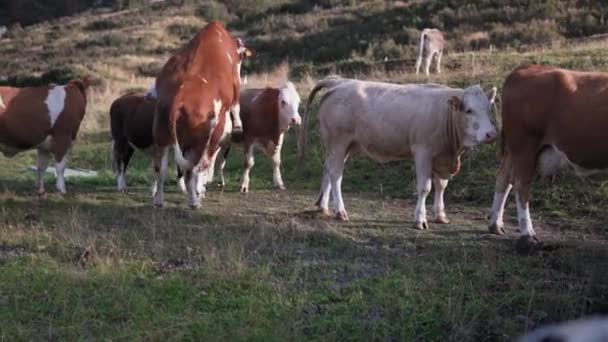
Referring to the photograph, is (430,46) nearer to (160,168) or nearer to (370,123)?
(370,123)

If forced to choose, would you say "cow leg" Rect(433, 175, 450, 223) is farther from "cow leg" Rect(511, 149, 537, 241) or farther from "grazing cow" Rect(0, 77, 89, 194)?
"grazing cow" Rect(0, 77, 89, 194)

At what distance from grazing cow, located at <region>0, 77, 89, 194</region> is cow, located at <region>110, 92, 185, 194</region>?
1.09m

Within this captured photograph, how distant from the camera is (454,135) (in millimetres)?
9531

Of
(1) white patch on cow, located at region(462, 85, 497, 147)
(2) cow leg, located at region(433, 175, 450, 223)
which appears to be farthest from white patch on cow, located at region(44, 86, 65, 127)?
(1) white patch on cow, located at region(462, 85, 497, 147)

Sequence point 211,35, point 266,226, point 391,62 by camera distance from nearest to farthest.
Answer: point 266,226 < point 211,35 < point 391,62

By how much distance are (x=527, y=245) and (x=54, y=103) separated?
21.0 feet

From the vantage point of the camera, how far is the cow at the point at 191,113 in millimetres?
10266

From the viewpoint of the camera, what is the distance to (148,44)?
44.5 meters

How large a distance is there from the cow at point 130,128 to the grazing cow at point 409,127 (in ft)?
10.0

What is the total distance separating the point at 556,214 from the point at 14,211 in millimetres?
6154

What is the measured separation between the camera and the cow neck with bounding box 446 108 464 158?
935cm

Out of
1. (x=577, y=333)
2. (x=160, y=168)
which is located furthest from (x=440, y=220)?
(x=577, y=333)

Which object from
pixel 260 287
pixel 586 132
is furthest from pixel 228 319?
pixel 586 132

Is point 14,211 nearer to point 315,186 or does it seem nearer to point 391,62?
point 315,186
